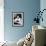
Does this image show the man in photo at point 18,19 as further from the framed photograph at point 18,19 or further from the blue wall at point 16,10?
the blue wall at point 16,10

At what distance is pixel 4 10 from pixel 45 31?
126 inches

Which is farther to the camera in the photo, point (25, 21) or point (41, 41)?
point (25, 21)

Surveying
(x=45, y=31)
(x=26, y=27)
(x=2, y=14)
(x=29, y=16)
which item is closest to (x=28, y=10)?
(x=29, y=16)

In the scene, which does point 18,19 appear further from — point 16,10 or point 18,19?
point 16,10

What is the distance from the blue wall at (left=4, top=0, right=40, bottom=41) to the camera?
572 cm

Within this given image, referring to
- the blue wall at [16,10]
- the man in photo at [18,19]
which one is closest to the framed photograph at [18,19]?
the man in photo at [18,19]

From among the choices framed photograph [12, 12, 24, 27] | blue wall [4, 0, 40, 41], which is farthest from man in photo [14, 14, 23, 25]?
blue wall [4, 0, 40, 41]

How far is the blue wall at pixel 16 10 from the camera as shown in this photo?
572cm

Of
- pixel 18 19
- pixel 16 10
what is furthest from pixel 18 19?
pixel 16 10

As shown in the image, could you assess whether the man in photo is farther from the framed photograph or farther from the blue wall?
the blue wall

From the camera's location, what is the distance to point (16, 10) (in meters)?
5.75

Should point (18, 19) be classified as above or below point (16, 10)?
below

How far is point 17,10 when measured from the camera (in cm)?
575

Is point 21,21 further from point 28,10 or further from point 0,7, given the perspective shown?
point 0,7
